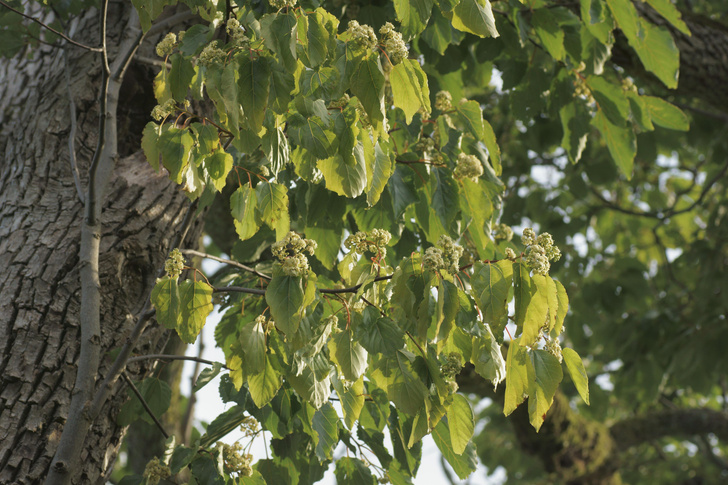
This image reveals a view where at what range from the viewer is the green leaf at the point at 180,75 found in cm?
151

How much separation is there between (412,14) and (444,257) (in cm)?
61

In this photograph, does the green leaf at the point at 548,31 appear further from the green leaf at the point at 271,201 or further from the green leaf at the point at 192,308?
the green leaf at the point at 192,308

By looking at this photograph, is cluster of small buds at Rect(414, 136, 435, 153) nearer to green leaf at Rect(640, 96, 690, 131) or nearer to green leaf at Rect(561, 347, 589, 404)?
green leaf at Rect(561, 347, 589, 404)

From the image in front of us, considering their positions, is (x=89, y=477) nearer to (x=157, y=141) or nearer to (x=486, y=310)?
(x=157, y=141)

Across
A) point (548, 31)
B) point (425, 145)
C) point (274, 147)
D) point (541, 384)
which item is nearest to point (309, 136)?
point (274, 147)

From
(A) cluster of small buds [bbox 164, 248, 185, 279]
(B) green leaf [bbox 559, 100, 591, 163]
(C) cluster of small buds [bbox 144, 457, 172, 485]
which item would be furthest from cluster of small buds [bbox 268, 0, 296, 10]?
(B) green leaf [bbox 559, 100, 591, 163]

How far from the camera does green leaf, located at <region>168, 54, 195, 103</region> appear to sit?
151 cm

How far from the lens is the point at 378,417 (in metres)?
2.07

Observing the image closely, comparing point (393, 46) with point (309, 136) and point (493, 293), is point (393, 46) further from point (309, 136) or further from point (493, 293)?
point (493, 293)

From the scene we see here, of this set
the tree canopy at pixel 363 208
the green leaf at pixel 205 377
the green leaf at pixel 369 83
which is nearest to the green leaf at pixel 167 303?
the tree canopy at pixel 363 208

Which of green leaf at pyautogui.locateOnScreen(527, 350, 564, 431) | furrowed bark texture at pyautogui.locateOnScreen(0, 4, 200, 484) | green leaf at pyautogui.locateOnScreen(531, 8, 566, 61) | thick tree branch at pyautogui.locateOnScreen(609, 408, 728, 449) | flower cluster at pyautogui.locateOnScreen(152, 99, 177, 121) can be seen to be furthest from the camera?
thick tree branch at pyautogui.locateOnScreen(609, 408, 728, 449)

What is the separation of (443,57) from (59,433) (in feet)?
6.64

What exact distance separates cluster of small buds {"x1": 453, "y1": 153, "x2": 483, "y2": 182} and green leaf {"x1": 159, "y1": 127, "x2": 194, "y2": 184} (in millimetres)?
792

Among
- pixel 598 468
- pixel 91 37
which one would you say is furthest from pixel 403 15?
pixel 598 468
